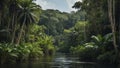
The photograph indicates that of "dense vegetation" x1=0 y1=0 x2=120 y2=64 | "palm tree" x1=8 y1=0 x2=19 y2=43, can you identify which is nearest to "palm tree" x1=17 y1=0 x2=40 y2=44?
"dense vegetation" x1=0 y1=0 x2=120 y2=64

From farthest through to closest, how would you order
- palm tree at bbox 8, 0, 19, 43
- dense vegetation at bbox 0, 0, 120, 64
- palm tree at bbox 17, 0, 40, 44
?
palm tree at bbox 17, 0, 40, 44, palm tree at bbox 8, 0, 19, 43, dense vegetation at bbox 0, 0, 120, 64

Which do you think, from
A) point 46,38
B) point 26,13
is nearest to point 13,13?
point 26,13

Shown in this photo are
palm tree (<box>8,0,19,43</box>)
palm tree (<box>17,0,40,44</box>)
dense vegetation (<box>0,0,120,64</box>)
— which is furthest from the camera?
palm tree (<box>17,0,40,44</box>)

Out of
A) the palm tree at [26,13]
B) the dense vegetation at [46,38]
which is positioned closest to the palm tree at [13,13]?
the dense vegetation at [46,38]

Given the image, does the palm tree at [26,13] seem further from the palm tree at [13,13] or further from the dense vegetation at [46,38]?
the palm tree at [13,13]

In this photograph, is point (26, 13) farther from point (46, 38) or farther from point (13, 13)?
point (46, 38)

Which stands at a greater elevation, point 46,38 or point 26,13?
point 26,13

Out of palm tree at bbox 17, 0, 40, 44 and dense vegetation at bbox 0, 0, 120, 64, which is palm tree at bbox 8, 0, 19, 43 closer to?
dense vegetation at bbox 0, 0, 120, 64

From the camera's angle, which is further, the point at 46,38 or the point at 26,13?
the point at 46,38

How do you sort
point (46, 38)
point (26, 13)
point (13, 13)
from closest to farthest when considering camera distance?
point (13, 13), point (26, 13), point (46, 38)

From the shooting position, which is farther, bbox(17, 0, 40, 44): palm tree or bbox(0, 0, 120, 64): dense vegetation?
bbox(17, 0, 40, 44): palm tree

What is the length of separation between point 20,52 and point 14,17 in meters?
14.6

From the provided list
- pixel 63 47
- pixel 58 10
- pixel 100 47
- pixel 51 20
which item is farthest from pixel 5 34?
pixel 58 10

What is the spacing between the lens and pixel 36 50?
6350cm
